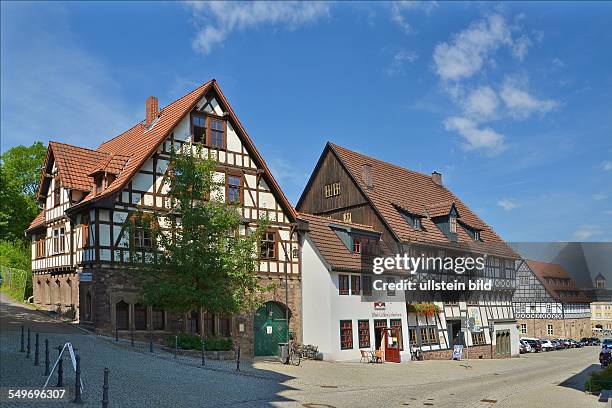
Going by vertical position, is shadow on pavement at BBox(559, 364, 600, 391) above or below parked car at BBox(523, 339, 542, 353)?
above

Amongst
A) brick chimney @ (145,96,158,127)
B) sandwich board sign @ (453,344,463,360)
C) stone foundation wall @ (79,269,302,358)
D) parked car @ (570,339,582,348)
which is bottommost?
parked car @ (570,339,582,348)

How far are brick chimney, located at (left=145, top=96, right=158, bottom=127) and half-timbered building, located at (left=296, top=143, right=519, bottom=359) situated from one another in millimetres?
10847

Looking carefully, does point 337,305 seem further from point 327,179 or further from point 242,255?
point 327,179

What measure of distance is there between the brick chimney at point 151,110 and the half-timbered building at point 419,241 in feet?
35.6

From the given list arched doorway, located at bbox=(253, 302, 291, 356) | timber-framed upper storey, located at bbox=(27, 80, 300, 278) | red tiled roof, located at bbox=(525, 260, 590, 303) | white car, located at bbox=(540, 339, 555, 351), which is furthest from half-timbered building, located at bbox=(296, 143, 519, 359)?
red tiled roof, located at bbox=(525, 260, 590, 303)

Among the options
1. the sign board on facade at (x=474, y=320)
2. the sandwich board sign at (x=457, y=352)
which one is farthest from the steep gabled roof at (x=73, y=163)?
the sign board on facade at (x=474, y=320)

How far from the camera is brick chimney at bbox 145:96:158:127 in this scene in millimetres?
35219

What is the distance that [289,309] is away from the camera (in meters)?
35.1

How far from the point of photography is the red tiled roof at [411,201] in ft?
137

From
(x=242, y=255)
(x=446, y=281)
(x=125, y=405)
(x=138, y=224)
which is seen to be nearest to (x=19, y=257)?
(x=138, y=224)

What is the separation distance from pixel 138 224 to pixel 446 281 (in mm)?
22533

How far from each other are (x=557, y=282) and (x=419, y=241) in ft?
161

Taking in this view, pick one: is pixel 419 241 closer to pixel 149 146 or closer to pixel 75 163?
pixel 149 146

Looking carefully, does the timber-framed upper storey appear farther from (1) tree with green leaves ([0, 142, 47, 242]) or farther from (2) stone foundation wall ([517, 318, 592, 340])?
(2) stone foundation wall ([517, 318, 592, 340])
